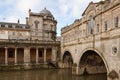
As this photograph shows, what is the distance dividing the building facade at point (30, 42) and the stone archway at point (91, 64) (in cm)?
1741

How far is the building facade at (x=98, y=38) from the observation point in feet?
71.0

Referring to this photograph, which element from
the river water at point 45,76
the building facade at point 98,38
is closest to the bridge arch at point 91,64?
the building facade at point 98,38

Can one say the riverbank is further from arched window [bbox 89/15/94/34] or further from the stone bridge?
arched window [bbox 89/15/94/34]

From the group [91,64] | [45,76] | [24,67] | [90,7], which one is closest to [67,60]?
[24,67]

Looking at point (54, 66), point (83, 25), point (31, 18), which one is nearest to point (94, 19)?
point (83, 25)

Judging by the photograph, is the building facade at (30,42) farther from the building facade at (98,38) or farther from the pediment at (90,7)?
the pediment at (90,7)

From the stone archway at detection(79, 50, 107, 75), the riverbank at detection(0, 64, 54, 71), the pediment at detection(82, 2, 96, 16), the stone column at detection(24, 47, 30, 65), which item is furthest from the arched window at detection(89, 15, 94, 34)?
the stone column at detection(24, 47, 30, 65)

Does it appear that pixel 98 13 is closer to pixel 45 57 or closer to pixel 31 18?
pixel 45 57

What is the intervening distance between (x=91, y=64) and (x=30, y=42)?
19783mm

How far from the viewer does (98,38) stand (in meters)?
25.9

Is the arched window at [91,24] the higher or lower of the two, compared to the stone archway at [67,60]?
higher

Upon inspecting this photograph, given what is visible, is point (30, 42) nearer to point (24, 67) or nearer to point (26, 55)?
point (26, 55)

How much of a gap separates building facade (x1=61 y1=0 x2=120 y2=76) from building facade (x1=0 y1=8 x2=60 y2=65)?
11825 mm

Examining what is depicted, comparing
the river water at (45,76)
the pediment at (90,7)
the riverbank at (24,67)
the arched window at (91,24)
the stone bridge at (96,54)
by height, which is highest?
the pediment at (90,7)
